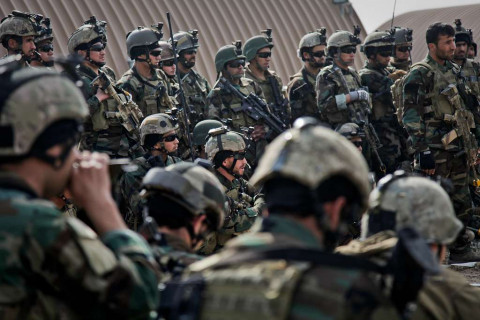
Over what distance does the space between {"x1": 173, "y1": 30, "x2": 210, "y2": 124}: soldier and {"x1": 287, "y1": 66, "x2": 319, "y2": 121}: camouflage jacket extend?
1.04m

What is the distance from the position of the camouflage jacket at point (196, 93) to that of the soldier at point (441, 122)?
271cm

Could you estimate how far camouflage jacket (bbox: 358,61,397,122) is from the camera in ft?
39.6

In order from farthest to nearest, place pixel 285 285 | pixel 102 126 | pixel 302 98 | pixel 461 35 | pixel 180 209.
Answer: pixel 461 35
pixel 302 98
pixel 102 126
pixel 180 209
pixel 285 285

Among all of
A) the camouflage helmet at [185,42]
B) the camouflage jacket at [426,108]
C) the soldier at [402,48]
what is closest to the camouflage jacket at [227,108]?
the camouflage helmet at [185,42]

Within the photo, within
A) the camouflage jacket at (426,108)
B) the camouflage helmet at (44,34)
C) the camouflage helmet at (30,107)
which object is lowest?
the camouflage jacket at (426,108)

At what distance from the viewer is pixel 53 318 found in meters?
3.05

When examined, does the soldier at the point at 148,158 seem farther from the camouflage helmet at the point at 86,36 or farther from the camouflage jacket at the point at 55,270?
the camouflage jacket at the point at 55,270

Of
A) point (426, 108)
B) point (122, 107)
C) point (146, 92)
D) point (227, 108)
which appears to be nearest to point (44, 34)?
point (146, 92)

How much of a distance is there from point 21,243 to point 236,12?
1555cm

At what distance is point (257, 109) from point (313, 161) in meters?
9.01

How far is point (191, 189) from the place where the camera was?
159 inches

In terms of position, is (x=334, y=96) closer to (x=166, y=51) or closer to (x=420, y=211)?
(x=166, y=51)

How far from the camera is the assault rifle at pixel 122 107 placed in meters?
9.58

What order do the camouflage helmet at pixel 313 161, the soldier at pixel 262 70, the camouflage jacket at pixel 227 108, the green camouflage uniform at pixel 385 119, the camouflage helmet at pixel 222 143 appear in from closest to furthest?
1. the camouflage helmet at pixel 313 161
2. the camouflage helmet at pixel 222 143
3. the camouflage jacket at pixel 227 108
4. the green camouflage uniform at pixel 385 119
5. the soldier at pixel 262 70
